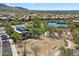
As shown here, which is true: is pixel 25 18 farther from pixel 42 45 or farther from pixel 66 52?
pixel 66 52

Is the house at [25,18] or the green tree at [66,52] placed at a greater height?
the house at [25,18]

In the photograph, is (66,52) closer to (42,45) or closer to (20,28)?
(42,45)

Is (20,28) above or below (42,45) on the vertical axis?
above

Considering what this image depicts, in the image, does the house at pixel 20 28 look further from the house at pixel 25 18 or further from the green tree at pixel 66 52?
the green tree at pixel 66 52

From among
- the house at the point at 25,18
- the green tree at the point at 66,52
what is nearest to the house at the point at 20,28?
the house at the point at 25,18

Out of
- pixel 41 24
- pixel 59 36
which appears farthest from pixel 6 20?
pixel 59 36

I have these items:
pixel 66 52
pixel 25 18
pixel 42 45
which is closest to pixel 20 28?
pixel 25 18

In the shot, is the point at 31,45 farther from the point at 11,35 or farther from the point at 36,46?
the point at 11,35

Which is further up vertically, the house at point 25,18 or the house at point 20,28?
the house at point 25,18

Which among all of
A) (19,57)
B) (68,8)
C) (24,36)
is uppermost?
(68,8)

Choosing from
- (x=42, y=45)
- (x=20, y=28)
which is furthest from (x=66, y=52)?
(x=20, y=28)

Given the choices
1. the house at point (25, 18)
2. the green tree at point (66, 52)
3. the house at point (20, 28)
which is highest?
the house at point (25, 18)
